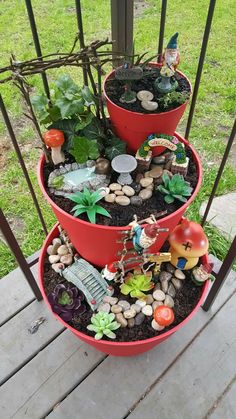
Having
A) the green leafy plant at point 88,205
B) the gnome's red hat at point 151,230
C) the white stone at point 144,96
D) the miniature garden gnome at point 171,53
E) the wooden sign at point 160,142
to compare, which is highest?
the miniature garden gnome at point 171,53

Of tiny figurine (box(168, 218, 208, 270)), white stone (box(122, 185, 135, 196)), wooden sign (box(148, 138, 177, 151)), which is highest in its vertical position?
wooden sign (box(148, 138, 177, 151))

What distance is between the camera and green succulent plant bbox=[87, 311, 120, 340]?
0.96 meters

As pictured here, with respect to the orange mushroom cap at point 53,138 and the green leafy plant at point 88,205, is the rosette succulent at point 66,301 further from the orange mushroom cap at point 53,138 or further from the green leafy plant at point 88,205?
the orange mushroom cap at point 53,138

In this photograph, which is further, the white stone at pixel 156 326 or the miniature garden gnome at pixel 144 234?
the white stone at pixel 156 326

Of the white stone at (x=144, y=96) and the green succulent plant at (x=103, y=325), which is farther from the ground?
the white stone at (x=144, y=96)

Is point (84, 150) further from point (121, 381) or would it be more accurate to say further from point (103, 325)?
point (121, 381)

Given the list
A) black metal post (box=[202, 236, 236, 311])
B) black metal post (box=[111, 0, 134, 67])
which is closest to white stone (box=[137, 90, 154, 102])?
black metal post (box=[111, 0, 134, 67])

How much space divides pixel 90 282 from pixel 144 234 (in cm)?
31

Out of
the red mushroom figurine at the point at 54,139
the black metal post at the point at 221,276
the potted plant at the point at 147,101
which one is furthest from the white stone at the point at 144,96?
the black metal post at the point at 221,276

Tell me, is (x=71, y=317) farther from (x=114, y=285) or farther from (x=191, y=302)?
(x=191, y=302)

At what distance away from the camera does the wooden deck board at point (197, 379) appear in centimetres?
107

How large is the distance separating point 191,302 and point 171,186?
375 millimetres

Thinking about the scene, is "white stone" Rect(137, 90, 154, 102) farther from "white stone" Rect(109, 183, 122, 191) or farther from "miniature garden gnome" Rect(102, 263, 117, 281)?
"miniature garden gnome" Rect(102, 263, 117, 281)

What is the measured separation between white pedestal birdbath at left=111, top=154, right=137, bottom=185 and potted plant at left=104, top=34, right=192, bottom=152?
2.5 inches
